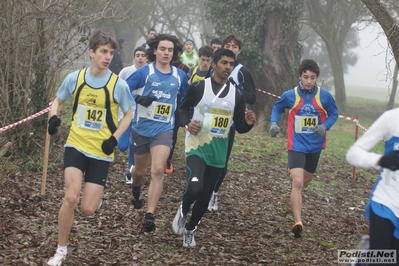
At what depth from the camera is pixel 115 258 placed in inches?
253

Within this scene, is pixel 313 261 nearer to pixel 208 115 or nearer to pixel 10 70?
pixel 208 115

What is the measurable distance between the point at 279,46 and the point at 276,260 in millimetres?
12638

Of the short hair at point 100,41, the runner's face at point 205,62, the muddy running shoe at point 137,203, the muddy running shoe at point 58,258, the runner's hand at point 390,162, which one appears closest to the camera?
the runner's hand at point 390,162

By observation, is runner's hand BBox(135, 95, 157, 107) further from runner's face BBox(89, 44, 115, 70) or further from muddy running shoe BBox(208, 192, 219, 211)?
muddy running shoe BBox(208, 192, 219, 211)

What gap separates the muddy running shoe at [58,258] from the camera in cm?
573

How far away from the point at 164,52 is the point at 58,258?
2790 mm

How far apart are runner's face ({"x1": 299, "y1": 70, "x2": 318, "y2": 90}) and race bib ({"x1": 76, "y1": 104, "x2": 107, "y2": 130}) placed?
283 cm

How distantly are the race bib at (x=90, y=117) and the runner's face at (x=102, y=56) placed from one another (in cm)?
40

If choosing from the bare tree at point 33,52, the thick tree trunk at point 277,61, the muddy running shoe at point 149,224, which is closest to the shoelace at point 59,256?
the muddy running shoe at point 149,224

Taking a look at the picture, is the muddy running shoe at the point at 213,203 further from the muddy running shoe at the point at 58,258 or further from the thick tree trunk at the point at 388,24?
the thick tree trunk at the point at 388,24

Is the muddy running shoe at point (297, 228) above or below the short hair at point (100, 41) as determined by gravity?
below

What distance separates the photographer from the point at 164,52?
7449 mm

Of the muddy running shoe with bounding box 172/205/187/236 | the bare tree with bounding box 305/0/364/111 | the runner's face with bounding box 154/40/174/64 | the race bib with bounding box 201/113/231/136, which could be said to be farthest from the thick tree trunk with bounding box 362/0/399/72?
the bare tree with bounding box 305/0/364/111

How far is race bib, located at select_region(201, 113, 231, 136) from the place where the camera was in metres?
6.69
